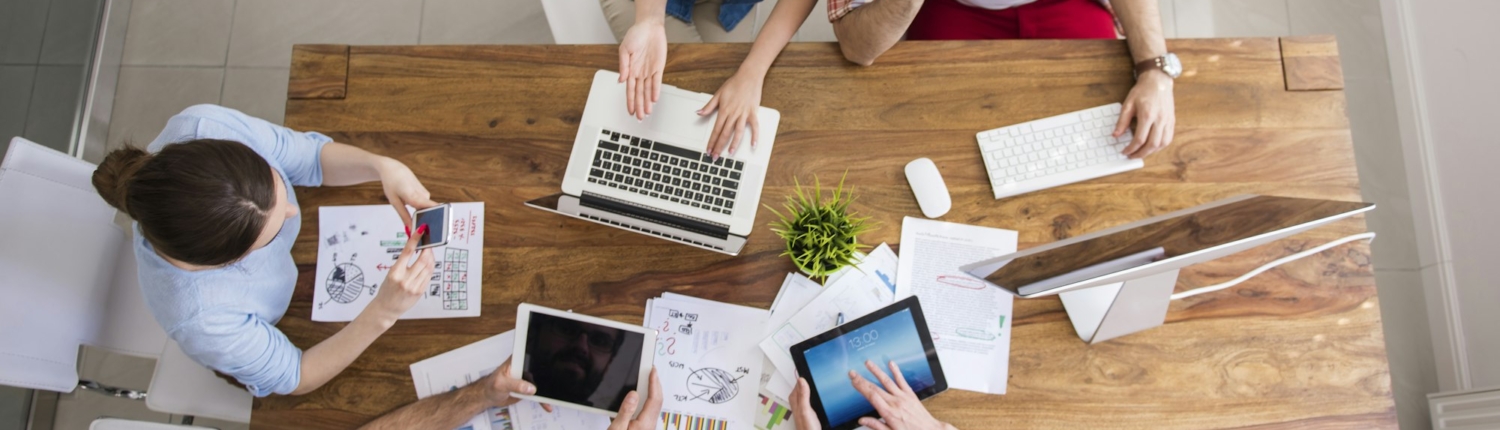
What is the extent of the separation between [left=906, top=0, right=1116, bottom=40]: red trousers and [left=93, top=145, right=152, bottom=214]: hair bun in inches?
61.0

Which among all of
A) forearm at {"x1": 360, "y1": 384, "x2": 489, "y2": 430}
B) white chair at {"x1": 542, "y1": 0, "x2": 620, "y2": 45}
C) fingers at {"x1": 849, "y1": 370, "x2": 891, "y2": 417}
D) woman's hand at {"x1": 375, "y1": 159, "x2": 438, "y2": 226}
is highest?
white chair at {"x1": 542, "y1": 0, "x2": 620, "y2": 45}

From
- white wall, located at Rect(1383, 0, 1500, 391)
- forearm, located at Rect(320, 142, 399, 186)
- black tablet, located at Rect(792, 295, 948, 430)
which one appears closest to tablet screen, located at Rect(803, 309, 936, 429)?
black tablet, located at Rect(792, 295, 948, 430)

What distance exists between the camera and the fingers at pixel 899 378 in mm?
1351

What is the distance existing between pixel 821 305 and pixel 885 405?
0.21 meters

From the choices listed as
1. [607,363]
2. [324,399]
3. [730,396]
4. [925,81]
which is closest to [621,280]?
[607,363]

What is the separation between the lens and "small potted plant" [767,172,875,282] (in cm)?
133

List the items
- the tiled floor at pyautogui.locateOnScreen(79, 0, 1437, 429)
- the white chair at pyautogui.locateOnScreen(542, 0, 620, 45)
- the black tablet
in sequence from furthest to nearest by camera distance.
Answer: the tiled floor at pyautogui.locateOnScreen(79, 0, 1437, 429) → the white chair at pyautogui.locateOnScreen(542, 0, 620, 45) → the black tablet

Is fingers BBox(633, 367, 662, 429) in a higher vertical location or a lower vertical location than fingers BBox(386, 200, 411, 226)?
lower

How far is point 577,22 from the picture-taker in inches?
68.7

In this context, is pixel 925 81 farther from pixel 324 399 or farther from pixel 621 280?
pixel 324 399

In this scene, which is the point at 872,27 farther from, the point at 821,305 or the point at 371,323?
the point at 371,323

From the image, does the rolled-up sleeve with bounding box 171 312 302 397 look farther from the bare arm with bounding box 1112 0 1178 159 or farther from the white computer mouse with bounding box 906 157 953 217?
the bare arm with bounding box 1112 0 1178 159

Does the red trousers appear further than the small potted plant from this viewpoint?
Yes

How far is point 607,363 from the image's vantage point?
134cm
